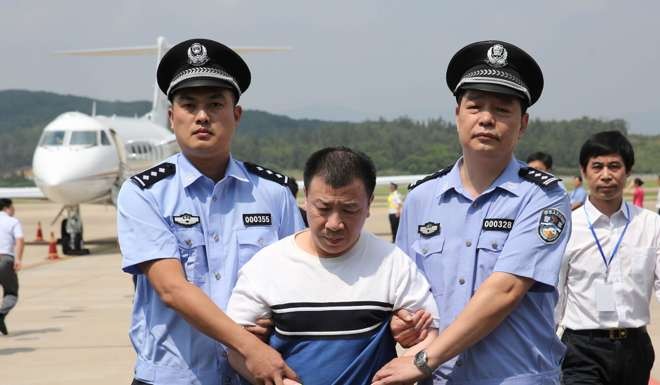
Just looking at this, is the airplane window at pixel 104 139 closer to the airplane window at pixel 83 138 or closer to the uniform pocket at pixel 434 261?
the airplane window at pixel 83 138

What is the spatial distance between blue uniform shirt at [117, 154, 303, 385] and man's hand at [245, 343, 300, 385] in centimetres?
37

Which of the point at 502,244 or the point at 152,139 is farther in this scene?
the point at 152,139

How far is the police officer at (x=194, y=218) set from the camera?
11.4ft

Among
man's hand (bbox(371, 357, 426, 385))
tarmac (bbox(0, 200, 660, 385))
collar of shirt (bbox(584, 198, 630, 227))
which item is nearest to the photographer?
man's hand (bbox(371, 357, 426, 385))

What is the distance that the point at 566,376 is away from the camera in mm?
5375

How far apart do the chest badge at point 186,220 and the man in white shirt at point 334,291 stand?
0.40m

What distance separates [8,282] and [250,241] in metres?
9.32

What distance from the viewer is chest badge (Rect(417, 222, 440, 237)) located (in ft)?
11.6

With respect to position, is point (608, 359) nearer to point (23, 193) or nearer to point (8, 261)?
point (8, 261)

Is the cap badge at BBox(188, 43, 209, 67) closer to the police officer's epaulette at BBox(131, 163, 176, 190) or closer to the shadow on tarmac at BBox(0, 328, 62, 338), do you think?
the police officer's epaulette at BBox(131, 163, 176, 190)

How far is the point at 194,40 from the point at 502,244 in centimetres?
128

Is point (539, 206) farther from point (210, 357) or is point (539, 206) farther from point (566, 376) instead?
point (566, 376)

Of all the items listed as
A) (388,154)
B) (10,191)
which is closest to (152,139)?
(10,191)

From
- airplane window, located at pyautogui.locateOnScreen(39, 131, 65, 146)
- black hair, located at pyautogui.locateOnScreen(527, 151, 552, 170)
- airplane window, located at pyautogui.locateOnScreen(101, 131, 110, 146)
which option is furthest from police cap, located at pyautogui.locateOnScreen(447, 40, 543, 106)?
airplane window, located at pyautogui.locateOnScreen(101, 131, 110, 146)
